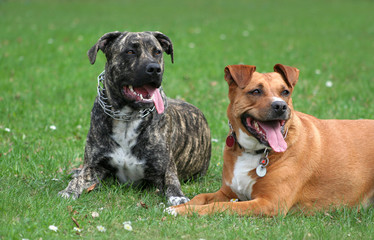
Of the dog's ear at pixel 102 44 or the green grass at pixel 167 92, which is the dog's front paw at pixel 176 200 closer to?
the green grass at pixel 167 92

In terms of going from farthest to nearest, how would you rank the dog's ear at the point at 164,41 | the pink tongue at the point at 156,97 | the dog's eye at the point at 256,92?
the dog's ear at the point at 164,41, the pink tongue at the point at 156,97, the dog's eye at the point at 256,92

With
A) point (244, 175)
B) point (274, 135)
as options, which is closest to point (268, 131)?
point (274, 135)

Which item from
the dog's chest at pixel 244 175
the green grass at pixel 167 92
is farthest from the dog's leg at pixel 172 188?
the dog's chest at pixel 244 175

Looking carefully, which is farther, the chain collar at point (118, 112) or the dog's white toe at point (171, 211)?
the chain collar at point (118, 112)

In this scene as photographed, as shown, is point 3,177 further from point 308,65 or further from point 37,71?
point 308,65

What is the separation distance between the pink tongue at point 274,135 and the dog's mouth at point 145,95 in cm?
109

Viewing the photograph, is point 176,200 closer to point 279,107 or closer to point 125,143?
point 125,143

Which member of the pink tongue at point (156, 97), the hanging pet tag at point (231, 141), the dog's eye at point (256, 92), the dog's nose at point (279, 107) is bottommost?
the hanging pet tag at point (231, 141)

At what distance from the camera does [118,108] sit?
5078mm

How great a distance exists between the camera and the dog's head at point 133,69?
4918 mm

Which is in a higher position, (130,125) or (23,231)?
(130,125)

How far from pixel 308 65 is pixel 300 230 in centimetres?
783

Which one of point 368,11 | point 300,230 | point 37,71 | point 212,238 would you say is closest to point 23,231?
point 212,238

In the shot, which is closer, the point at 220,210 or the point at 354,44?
the point at 220,210
